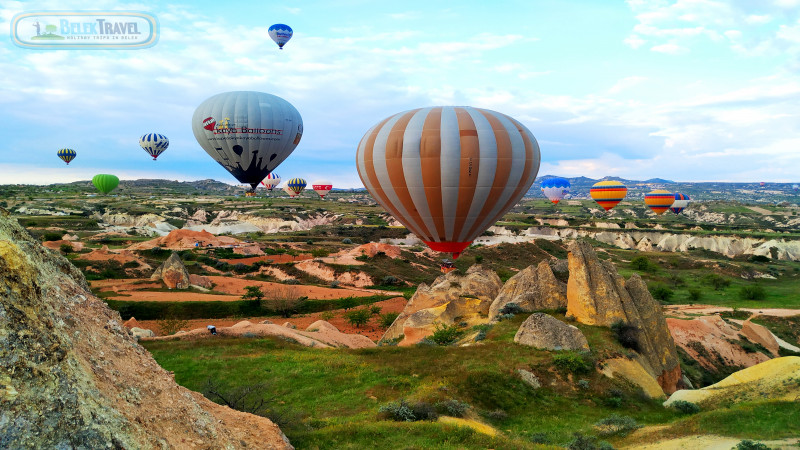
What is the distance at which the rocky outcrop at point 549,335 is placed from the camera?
91.2ft

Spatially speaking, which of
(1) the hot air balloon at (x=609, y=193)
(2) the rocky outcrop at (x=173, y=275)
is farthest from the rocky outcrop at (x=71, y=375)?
(1) the hot air balloon at (x=609, y=193)

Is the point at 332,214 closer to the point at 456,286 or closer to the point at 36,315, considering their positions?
the point at 456,286

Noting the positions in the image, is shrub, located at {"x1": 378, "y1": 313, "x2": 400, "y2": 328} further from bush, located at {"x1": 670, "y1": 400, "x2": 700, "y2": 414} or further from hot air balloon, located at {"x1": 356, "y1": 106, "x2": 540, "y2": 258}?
bush, located at {"x1": 670, "y1": 400, "x2": 700, "y2": 414}

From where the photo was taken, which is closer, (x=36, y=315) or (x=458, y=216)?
(x=36, y=315)

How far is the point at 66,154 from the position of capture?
145m

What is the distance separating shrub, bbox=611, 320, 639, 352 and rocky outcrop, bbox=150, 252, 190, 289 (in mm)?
47892

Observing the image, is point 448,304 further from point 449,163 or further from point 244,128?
point 244,128

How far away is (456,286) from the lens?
41.5 m

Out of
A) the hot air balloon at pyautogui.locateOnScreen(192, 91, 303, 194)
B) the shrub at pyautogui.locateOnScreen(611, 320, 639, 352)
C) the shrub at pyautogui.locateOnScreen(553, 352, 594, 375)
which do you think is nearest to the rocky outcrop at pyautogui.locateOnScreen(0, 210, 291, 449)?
the shrub at pyautogui.locateOnScreen(553, 352, 594, 375)

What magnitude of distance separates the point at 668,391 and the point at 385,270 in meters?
49.9

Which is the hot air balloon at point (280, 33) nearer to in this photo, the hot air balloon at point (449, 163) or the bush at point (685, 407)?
the hot air balloon at point (449, 163)

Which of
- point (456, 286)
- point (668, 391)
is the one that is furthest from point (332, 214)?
point (668, 391)

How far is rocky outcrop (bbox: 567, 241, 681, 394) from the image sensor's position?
30.8m

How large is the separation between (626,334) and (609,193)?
84109 millimetres
